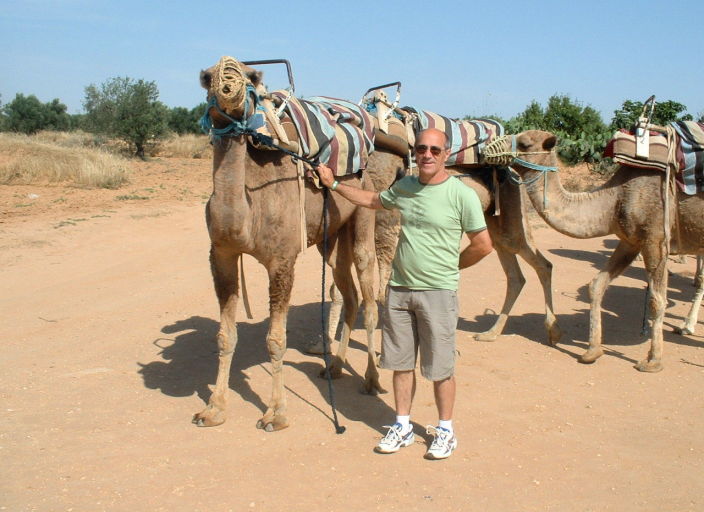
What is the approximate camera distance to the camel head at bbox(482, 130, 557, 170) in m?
6.93

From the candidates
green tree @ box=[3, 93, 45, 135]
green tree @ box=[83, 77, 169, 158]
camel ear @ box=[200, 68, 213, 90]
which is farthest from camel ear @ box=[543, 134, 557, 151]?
green tree @ box=[3, 93, 45, 135]

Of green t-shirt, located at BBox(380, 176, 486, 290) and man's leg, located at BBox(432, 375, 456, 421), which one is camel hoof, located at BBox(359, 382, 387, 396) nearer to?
man's leg, located at BBox(432, 375, 456, 421)

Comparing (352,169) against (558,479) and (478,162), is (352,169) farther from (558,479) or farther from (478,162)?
(558,479)

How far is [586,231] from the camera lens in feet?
23.4

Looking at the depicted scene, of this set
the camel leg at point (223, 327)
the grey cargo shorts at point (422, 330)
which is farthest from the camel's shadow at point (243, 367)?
the grey cargo shorts at point (422, 330)

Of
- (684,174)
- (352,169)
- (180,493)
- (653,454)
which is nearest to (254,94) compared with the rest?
(352,169)

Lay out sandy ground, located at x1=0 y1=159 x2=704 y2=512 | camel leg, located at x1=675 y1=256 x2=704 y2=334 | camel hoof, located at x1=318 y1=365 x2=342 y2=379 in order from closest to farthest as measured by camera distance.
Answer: sandy ground, located at x1=0 y1=159 x2=704 y2=512, camel hoof, located at x1=318 y1=365 x2=342 y2=379, camel leg, located at x1=675 y1=256 x2=704 y2=334

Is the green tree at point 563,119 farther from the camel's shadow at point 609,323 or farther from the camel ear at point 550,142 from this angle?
the camel ear at point 550,142

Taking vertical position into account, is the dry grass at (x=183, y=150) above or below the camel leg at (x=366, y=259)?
above

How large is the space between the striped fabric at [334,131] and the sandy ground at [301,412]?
2088 mm

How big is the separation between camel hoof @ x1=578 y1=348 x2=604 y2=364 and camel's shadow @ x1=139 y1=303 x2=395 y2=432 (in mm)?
2346

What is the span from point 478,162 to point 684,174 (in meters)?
2.12

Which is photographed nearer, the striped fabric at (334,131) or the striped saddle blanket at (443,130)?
the striped fabric at (334,131)

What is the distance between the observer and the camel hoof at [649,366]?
22.0 feet
